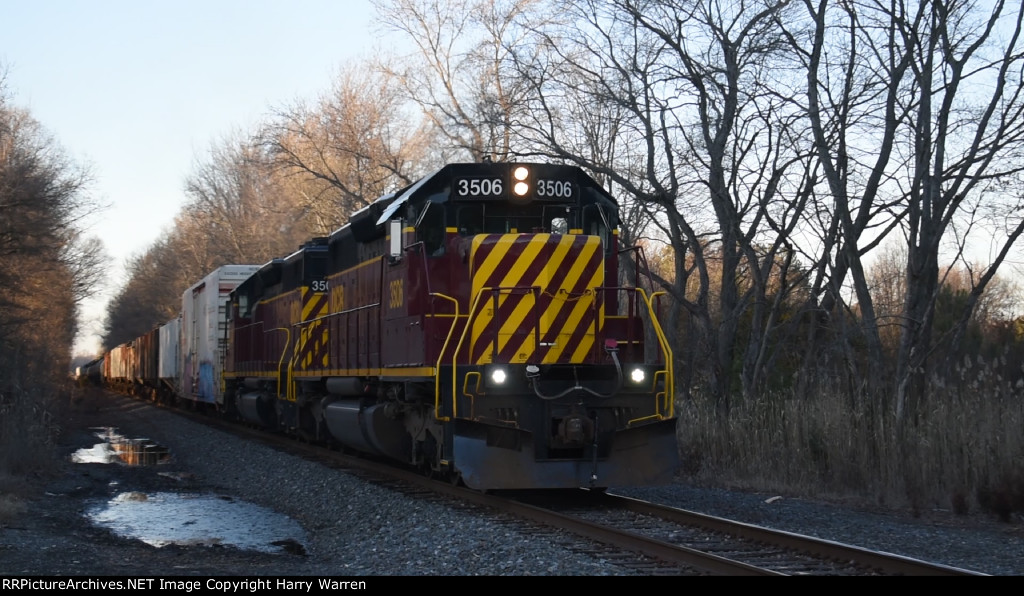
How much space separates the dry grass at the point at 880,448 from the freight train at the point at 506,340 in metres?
2.20

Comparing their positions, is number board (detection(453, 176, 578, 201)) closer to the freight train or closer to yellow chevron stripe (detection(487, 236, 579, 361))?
the freight train

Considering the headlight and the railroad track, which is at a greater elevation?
→ the headlight

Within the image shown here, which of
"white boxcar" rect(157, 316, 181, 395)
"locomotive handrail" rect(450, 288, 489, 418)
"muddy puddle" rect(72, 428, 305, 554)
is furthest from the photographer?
"white boxcar" rect(157, 316, 181, 395)

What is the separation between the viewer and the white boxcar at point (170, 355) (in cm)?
3242

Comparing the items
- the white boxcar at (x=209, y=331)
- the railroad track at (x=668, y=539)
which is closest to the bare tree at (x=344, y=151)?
the white boxcar at (x=209, y=331)

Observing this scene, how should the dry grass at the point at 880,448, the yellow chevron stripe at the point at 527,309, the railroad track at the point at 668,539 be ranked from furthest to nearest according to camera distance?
the yellow chevron stripe at the point at 527,309, the dry grass at the point at 880,448, the railroad track at the point at 668,539

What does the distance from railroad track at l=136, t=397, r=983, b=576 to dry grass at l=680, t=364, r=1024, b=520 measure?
2353 mm

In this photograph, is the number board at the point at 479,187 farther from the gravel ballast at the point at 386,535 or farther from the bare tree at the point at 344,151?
the bare tree at the point at 344,151

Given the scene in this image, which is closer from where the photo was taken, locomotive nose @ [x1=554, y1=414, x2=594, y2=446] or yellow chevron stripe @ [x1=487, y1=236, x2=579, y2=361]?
locomotive nose @ [x1=554, y1=414, x2=594, y2=446]

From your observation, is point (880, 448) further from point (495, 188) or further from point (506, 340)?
point (495, 188)

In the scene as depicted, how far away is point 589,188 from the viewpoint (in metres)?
11.1

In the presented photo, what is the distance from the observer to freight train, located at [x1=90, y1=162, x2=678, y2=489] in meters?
9.59

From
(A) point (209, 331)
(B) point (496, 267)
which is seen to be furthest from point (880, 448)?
(A) point (209, 331)

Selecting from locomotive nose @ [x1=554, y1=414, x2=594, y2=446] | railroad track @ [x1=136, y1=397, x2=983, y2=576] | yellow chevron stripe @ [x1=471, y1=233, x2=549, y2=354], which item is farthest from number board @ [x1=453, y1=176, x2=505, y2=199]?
railroad track @ [x1=136, y1=397, x2=983, y2=576]
